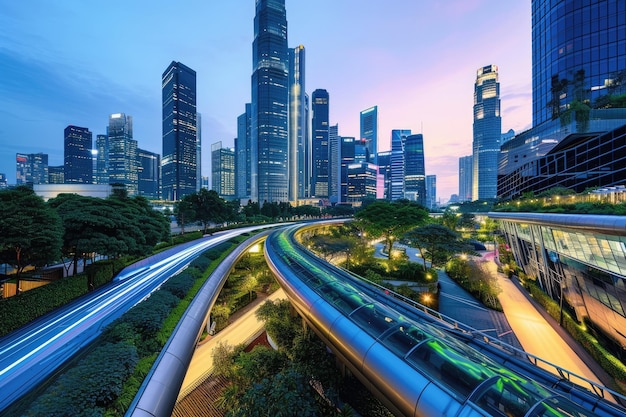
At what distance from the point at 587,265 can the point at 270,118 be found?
148 m

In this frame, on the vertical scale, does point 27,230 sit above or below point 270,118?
below

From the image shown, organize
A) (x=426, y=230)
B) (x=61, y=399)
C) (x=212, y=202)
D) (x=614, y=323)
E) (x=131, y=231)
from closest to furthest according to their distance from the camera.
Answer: (x=61, y=399) → (x=614, y=323) → (x=131, y=231) → (x=426, y=230) → (x=212, y=202)

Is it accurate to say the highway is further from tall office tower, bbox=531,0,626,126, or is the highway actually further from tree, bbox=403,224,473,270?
tall office tower, bbox=531,0,626,126

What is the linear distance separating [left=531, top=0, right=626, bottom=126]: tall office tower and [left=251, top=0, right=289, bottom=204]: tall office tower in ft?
382

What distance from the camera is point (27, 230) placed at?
12492mm

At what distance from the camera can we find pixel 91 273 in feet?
57.8

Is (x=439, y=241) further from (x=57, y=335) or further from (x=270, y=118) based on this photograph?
(x=270, y=118)

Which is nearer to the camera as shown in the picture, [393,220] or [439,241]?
[439,241]

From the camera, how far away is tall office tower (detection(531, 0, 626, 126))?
52.1m

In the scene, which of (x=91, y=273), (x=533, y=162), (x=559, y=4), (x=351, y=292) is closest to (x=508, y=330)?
(x=351, y=292)

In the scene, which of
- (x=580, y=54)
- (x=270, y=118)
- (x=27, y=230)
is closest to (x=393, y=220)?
(x=27, y=230)

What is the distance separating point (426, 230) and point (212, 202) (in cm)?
3917

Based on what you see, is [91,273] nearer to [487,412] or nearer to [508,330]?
[487,412]

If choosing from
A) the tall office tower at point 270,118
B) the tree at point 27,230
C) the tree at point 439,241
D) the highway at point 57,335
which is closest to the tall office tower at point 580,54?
the tree at point 439,241
